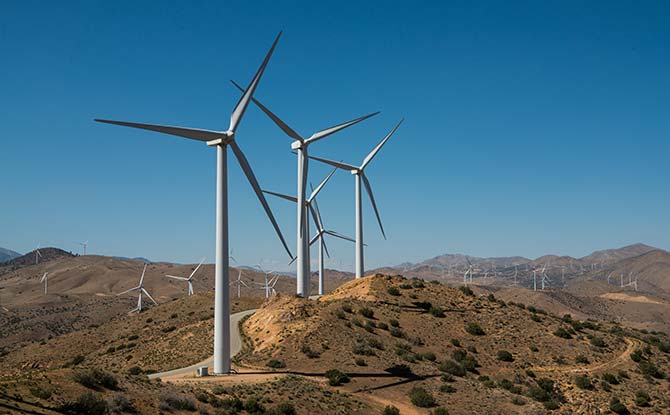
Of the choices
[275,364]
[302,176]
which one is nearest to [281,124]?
[302,176]

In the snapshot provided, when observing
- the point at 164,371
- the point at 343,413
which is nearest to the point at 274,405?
the point at 343,413

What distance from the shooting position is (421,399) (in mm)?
44875

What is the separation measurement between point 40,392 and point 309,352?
30662mm

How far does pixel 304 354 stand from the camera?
5575 cm

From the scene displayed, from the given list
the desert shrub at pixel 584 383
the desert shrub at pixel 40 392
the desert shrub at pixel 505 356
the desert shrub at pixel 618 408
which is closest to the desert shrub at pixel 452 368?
the desert shrub at pixel 505 356

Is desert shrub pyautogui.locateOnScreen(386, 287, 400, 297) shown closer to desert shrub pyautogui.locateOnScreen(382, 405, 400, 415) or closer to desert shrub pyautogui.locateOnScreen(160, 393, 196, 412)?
desert shrub pyautogui.locateOnScreen(382, 405, 400, 415)

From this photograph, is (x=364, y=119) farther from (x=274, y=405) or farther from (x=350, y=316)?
(x=274, y=405)

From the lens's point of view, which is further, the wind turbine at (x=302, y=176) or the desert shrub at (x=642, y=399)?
the wind turbine at (x=302, y=176)

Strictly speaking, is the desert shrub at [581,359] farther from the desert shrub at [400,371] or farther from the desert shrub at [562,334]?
the desert shrub at [400,371]

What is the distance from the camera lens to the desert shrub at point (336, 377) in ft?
155

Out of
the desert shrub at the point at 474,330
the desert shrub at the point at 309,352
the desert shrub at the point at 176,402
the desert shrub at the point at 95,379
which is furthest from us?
the desert shrub at the point at 474,330

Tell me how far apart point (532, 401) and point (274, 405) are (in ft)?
77.5

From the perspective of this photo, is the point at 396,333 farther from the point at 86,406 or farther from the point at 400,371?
the point at 86,406

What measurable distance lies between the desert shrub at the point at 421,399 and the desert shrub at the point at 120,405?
22961mm
